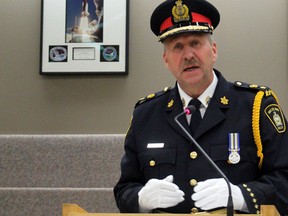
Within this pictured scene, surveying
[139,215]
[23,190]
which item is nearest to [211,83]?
[139,215]

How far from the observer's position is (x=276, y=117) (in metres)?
2.47

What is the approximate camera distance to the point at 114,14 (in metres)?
3.59

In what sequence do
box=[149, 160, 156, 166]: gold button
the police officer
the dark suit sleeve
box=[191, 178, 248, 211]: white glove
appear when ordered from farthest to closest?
box=[149, 160, 156, 166]: gold button, the police officer, the dark suit sleeve, box=[191, 178, 248, 211]: white glove

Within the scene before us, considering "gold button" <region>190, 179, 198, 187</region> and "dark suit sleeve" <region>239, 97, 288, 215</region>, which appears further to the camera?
"gold button" <region>190, 179, 198, 187</region>

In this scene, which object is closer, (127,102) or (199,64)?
(199,64)

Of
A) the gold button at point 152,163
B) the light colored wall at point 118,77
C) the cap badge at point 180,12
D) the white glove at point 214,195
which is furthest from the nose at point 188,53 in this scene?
the light colored wall at point 118,77

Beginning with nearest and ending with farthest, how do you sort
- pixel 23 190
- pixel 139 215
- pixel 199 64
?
pixel 139 215 → pixel 199 64 → pixel 23 190

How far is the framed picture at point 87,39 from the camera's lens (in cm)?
356

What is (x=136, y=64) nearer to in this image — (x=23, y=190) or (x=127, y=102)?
(x=127, y=102)

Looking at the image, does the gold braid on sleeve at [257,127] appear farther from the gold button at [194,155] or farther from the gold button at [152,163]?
the gold button at [152,163]

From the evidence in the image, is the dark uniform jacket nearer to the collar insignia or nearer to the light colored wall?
the collar insignia

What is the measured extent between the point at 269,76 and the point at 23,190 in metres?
1.43

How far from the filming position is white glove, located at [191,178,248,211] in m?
2.15

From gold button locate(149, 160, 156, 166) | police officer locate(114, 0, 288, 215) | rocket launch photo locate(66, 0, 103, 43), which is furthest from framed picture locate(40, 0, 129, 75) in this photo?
gold button locate(149, 160, 156, 166)
